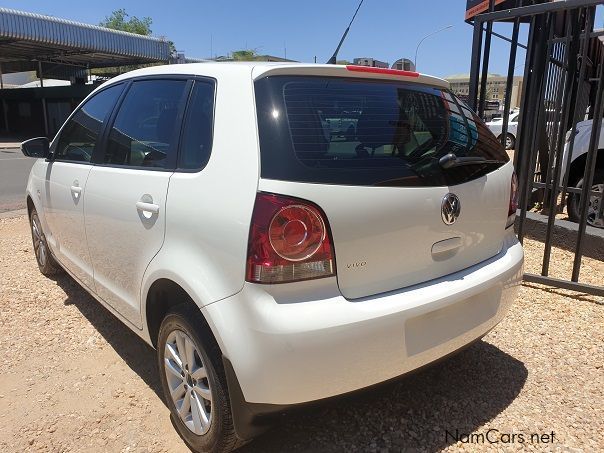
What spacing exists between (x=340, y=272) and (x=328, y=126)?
2.01 ft

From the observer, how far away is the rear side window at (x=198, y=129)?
7.22 ft

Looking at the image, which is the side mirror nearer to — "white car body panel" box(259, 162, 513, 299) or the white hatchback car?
the white hatchback car

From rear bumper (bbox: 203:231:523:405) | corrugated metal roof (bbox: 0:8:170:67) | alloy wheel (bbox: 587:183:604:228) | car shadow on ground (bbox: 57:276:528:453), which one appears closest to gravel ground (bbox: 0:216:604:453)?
car shadow on ground (bbox: 57:276:528:453)

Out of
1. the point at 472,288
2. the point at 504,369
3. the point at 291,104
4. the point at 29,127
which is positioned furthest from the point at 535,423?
the point at 29,127

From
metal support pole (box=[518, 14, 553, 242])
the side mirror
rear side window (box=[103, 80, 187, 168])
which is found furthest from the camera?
metal support pole (box=[518, 14, 553, 242])

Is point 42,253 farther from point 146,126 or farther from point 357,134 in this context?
point 357,134

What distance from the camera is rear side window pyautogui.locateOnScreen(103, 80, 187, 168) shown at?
248 cm

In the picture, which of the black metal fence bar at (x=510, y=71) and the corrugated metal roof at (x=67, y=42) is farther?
the corrugated metal roof at (x=67, y=42)

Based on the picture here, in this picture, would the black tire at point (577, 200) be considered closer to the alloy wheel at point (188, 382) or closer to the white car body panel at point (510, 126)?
the alloy wheel at point (188, 382)

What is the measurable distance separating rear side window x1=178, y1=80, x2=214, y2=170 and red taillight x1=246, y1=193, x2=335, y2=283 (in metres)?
0.49

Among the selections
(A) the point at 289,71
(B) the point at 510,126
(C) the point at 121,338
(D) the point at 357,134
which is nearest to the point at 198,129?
(A) the point at 289,71

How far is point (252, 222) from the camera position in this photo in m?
1.84

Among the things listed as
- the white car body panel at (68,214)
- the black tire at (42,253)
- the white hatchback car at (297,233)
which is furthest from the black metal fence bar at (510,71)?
the black tire at (42,253)

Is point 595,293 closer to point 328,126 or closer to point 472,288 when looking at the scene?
point 472,288
